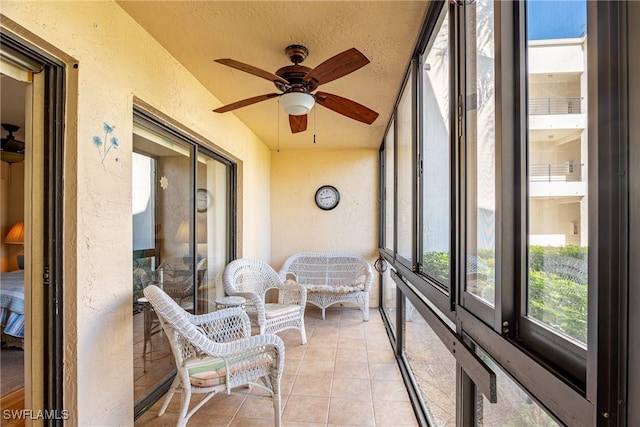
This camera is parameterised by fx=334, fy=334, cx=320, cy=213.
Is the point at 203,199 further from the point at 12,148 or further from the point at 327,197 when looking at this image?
the point at 327,197

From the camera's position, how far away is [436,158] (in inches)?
72.7

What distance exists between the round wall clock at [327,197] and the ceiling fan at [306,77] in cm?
265

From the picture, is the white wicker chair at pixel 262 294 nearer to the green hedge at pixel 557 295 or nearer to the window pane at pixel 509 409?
the window pane at pixel 509 409

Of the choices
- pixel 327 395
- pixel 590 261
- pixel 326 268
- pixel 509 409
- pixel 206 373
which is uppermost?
pixel 590 261

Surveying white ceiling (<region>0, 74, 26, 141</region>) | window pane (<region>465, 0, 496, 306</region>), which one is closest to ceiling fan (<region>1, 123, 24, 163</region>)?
white ceiling (<region>0, 74, 26, 141</region>)

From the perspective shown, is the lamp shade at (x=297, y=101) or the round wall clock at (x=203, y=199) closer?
the lamp shade at (x=297, y=101)

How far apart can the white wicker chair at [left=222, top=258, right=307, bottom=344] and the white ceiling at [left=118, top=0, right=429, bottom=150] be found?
1.75 m

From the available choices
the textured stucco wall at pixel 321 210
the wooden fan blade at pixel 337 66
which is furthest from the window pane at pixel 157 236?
the textured stucco wall at pixel 321 210

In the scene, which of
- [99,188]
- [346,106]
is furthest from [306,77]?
[99,188]

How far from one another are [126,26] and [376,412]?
272 centimetres

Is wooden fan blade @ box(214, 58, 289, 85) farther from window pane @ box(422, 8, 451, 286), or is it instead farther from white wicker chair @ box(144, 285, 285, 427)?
white wicker chair @ box(144, 285, 285, 427)

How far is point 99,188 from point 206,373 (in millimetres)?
1153

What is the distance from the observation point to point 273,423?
6.77ft

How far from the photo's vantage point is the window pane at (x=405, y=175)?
2.58m
